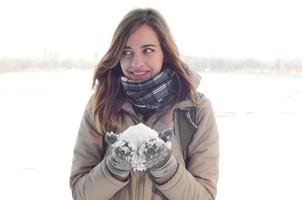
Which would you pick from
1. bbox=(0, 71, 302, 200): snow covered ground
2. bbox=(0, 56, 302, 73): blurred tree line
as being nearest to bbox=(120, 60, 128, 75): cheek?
bbox=(0, 71, 302, 200): snow covered ground

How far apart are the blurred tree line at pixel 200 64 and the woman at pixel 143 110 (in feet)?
11.5

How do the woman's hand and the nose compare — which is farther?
the nose

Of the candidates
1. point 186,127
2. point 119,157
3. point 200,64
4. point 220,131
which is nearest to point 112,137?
point 119,157

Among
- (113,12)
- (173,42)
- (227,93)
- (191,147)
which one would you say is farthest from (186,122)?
(227,93)

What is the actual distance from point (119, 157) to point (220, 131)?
12.4 feet

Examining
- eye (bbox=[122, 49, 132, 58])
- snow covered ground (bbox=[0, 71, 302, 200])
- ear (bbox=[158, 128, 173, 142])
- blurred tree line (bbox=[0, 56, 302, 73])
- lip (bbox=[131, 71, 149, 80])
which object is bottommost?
snow covered ground (bbox=[0, 71, 302, 200])

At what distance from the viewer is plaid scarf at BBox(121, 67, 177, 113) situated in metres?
1.01

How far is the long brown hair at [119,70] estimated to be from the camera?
1.01 m

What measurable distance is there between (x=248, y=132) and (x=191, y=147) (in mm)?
3661

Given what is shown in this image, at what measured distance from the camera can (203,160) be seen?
38.6 inches

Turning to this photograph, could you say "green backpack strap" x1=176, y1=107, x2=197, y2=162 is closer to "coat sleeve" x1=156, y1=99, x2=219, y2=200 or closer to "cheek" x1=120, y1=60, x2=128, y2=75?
"coat sleeve" x1=156, y1=99, x2=219, y2=200

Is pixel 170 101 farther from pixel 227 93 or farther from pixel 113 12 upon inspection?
pixel 227 93

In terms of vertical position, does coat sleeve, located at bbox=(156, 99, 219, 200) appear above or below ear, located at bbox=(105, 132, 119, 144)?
below

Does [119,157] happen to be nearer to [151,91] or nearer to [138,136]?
[138,136]
